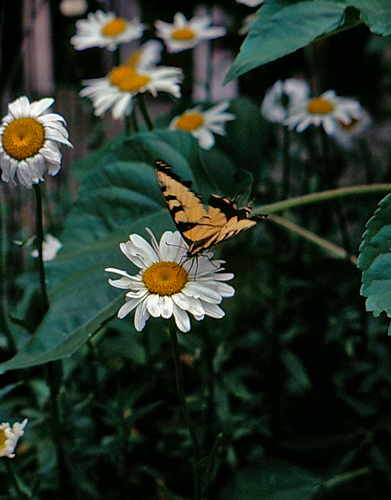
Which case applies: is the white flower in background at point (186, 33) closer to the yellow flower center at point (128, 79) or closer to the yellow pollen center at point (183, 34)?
the yellow pollen center at point (183, 34)

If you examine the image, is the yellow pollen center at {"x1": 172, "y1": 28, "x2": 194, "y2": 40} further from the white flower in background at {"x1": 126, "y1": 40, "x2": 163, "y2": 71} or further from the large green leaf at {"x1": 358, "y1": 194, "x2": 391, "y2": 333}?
the large green leaf at {"x1": 358, "y1": 194, "x2": 391, "y2": 333}

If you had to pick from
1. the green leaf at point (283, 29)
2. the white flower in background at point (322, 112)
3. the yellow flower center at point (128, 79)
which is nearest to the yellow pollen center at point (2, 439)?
the green leaf at point (283, 29)

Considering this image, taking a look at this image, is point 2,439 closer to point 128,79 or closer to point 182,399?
point 182,399

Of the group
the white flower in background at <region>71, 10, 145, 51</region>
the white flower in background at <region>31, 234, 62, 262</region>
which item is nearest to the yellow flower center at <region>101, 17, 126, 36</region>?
the white flower in background at <region>71, 10, 145, 51</region>

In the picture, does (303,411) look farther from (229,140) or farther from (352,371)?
(229,140)

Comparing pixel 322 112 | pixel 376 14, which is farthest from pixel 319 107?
pixel 376 14
